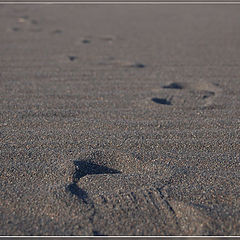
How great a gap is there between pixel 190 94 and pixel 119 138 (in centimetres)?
102

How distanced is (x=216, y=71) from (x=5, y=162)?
2.46m

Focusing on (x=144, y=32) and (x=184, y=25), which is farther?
(x=184, y=25)

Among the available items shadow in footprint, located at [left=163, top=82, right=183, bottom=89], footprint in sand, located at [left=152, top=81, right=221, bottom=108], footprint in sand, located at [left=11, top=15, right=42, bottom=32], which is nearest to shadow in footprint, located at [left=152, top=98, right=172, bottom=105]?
footprint in sand, located at [left=152, top=81, right=221, bottom=108]

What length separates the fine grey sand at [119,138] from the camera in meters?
1.50

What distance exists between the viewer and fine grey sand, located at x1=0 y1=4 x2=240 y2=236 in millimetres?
1496

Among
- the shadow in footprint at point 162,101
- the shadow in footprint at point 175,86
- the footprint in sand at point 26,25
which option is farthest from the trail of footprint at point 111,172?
the footprint in sand at point 26,25

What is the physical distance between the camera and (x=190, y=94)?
9.46 feet

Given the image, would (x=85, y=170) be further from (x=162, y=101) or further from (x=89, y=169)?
(x=162, y=101)

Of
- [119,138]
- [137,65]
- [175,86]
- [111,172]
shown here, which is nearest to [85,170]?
[111,172]

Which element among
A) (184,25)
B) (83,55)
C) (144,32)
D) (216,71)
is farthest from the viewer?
(184,25)

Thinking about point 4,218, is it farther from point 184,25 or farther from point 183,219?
point 184,25

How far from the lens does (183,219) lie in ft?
4.84

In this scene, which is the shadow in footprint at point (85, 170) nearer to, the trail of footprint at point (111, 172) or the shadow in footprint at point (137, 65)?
the trail of footprint at point (111, 172)

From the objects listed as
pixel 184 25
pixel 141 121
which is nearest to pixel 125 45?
pixel 184 25
